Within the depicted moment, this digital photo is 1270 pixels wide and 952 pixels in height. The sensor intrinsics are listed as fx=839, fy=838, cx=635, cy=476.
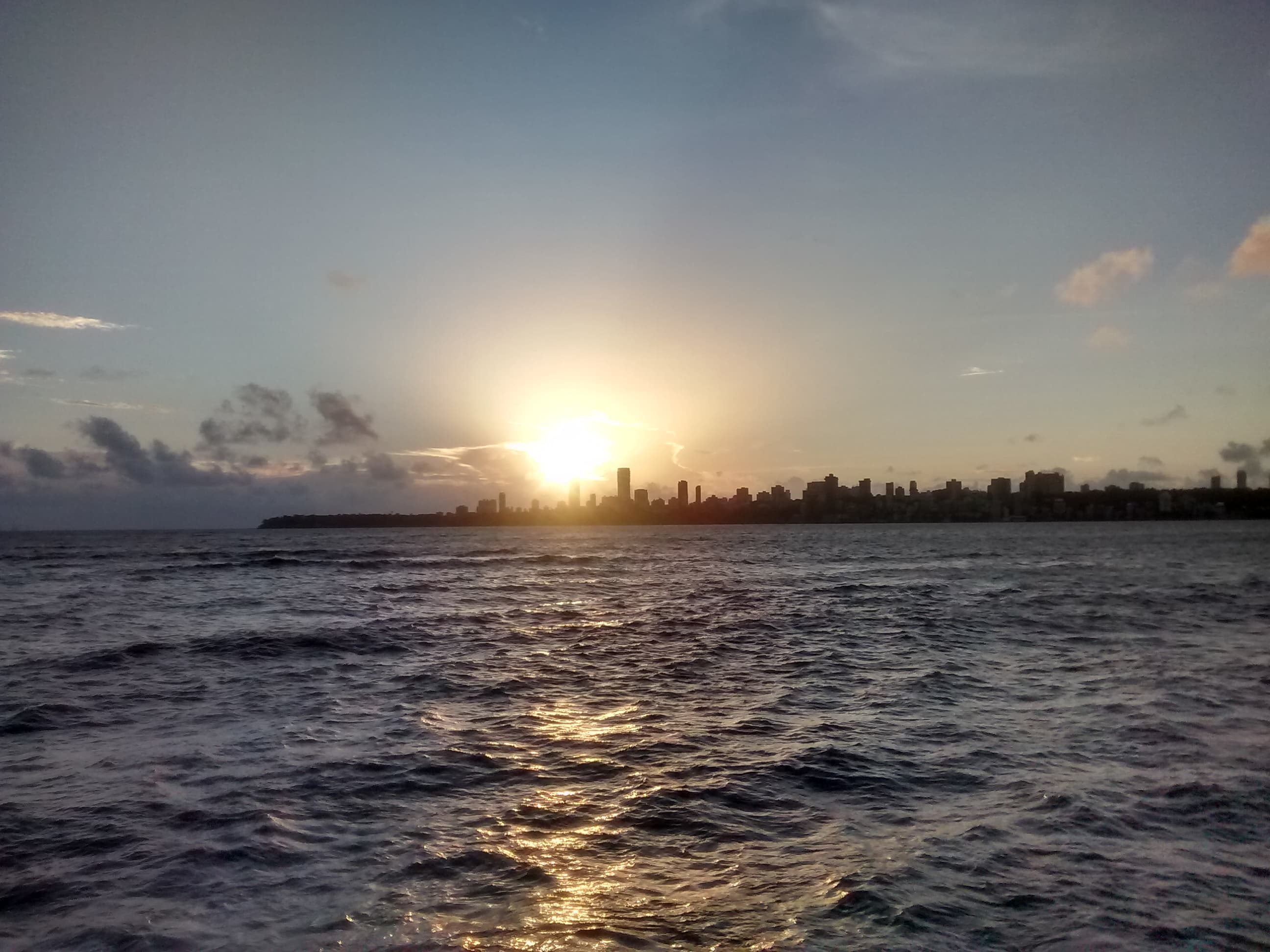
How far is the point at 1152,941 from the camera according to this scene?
7695mm

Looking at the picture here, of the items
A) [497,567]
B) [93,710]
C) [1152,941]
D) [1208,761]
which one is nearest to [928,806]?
[1152,941]

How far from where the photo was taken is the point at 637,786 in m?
12.8

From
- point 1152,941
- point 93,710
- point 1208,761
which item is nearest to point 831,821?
point 1152,941

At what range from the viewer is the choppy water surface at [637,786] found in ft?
27.5

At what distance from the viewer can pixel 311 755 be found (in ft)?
48.4

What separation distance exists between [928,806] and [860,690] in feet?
29.8

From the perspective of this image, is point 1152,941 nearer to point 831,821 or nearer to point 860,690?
point 831,821

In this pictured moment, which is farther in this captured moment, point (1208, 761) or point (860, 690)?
point (860, 690)

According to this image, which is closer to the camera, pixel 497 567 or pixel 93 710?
pixel 93 710

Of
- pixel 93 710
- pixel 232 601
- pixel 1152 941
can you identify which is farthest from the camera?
pixel 232 601

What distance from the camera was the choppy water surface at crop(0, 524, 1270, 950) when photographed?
27.5 feet

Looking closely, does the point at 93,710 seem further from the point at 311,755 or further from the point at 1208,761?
the point at 1208,761

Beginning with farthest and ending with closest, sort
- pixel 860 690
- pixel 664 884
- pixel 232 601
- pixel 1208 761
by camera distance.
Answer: pixel 232 601
pixel 860 690
pixel 1208 761
pixel 664 884

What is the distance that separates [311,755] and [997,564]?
74337mm
